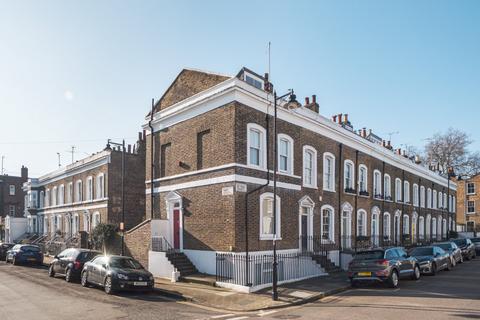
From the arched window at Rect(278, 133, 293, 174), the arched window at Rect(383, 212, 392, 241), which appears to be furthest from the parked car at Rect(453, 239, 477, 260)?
the arched window at Rect(278, 133, 293, 174)

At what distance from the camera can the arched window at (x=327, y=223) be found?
24.8m

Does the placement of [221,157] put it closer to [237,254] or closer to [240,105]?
[240,105]

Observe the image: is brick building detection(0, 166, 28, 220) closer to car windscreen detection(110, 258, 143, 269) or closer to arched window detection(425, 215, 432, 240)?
car windscreen detection(110, 258, 143, 269)

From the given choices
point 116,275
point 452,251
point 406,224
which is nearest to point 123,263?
point 116,275

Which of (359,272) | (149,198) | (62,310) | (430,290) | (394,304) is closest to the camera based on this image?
(62,310)

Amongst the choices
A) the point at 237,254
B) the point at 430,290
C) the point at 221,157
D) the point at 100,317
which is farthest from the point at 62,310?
the point at 430,290

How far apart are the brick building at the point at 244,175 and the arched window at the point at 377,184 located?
260 centimetres

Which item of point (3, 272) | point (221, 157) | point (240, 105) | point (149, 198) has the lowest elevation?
point (3, 272)

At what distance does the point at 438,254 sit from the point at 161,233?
49.4 ft

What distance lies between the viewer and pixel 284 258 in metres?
19.2

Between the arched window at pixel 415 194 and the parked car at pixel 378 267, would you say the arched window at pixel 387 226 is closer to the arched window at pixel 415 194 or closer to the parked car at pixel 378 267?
the arched window at pixel 415 194

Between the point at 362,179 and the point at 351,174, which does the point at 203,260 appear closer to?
the point at 351,174

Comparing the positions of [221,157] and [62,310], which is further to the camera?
[221,157]

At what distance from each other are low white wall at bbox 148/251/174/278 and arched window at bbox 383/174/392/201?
68.1ft
